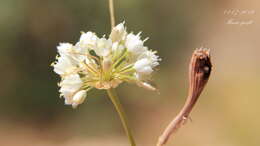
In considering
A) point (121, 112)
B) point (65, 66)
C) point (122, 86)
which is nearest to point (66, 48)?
point (65, 66)

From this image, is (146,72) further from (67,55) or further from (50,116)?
(50,116)

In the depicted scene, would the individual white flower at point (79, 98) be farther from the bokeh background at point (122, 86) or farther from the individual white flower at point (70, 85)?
the bokeh background at point (122, 86)

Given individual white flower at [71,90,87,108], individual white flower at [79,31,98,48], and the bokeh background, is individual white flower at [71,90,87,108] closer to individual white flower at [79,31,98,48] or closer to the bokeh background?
individual white flower at [79,31,98,48]

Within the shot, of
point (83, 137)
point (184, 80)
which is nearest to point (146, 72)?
point (83, 137)

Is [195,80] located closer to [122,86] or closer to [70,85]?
[70,85]

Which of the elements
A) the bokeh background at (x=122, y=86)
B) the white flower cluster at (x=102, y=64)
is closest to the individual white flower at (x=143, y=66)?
the white flower cluster at (x=102, y=64)
